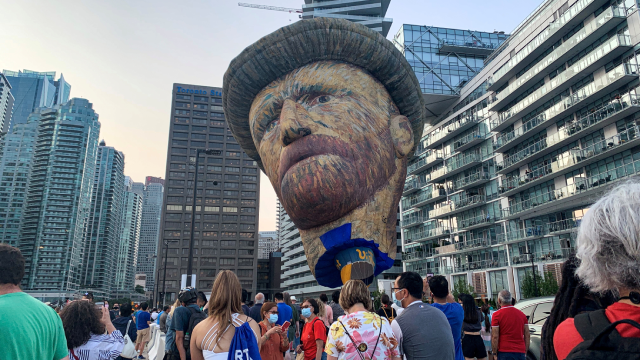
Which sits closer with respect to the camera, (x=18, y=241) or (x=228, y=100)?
(x=228, y=100)

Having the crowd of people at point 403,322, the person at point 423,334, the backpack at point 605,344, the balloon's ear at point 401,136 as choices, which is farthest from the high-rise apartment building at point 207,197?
the backpack at point 605,344

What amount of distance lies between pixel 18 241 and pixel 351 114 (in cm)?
8576

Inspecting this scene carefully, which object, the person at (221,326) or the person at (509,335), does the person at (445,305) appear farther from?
the person at (221,326)

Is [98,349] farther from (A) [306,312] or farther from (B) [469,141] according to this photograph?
(B) [469,141]

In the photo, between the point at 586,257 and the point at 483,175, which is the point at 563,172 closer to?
the point at 483,175

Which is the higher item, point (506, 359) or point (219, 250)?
point (219, 250)

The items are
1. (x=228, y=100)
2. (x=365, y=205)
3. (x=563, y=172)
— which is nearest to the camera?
(x=365, y=205)

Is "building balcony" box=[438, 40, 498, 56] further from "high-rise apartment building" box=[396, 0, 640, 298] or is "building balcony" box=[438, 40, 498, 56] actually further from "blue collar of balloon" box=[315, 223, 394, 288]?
"blue collar of balloon" box=[315, 223, 394, 288]

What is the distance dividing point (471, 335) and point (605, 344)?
471 cm

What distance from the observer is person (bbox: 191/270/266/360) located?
290cm

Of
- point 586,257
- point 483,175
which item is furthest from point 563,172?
point 586,257

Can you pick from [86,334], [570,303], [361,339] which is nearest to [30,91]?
[86,334]

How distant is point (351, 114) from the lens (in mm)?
8273

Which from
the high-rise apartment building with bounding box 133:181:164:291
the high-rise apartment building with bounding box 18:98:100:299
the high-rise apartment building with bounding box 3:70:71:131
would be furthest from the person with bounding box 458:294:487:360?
the high-rise apartment building with bounding box 3:70:71:131
